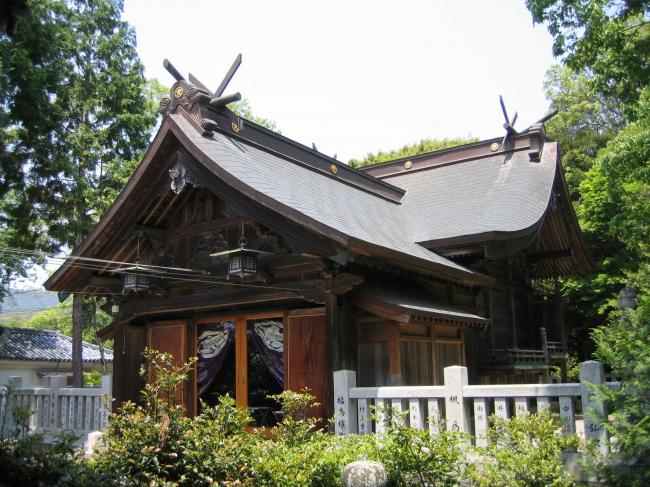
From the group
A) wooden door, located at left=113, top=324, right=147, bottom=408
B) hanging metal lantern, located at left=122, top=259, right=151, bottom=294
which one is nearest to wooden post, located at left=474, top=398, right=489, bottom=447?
hanging metal lantern, located at left=122, top=259, right=151, bottom=294

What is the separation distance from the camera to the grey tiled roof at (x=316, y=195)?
9764mm

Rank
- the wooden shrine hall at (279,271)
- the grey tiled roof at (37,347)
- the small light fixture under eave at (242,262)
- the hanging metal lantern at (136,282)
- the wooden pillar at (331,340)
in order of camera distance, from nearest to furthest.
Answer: the wooden pillar at (331,340) < the wooden shrine hall at (279,271) < the small light fixture under eave at (242,262) < the hanging metal lantern at (136,282) < the grey tiled roof at (37,347)

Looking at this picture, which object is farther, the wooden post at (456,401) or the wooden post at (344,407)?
the wooden post at (344,407)

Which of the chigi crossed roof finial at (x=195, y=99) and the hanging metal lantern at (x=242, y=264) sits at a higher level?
the chigi crossed roof finial at (x=195, y=99)

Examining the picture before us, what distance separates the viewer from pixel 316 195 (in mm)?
11914

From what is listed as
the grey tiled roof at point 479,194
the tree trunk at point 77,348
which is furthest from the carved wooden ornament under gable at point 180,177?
the tree trunk at point 77,348

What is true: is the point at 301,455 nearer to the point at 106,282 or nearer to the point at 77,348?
the point at 106,282

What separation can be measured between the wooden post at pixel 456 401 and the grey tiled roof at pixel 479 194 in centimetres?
480

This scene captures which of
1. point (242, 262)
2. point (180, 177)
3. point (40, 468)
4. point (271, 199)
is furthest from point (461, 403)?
point (180, 177)

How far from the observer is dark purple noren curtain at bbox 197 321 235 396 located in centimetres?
1111

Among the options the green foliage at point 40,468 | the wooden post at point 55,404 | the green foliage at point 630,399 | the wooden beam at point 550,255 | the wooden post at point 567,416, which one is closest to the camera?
the green foliage at point 40,468

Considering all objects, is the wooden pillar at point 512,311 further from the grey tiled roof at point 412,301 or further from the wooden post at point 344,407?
the wooden post at point 344,407

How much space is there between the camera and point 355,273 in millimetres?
10078

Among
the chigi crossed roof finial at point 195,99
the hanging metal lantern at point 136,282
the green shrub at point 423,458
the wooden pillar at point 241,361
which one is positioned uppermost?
the chigi crossed roof finial at point 195,99
